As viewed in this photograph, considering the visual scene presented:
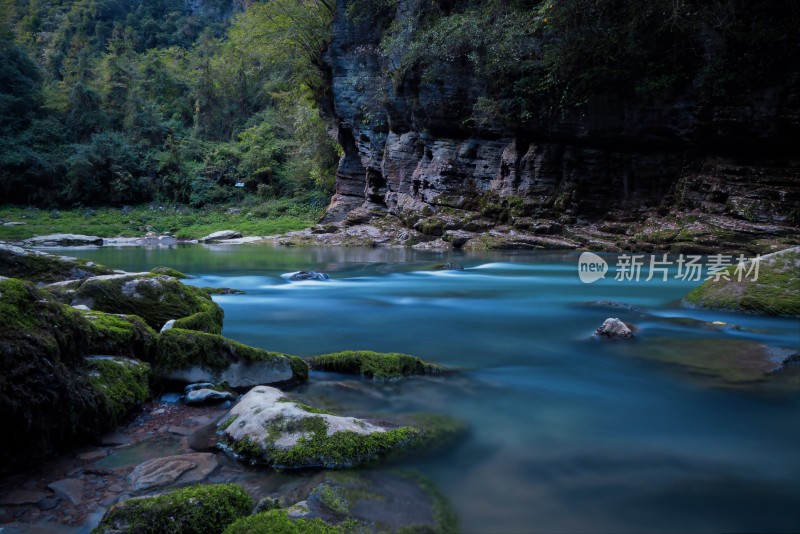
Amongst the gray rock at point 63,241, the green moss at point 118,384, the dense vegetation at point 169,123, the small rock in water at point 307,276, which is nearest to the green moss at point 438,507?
the green moss at point 118,384

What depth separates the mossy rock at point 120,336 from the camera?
372 cm

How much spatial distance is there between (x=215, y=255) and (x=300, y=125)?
54.9 feet

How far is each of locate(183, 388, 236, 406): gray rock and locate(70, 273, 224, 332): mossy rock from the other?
5.50 ft

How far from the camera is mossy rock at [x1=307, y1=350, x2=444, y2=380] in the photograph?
456 centimetres

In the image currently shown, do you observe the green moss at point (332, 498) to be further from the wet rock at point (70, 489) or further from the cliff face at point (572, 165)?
the cliff face at point (572, 165)

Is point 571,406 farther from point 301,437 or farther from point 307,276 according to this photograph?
point 307,276

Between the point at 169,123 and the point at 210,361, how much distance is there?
48.1 metres

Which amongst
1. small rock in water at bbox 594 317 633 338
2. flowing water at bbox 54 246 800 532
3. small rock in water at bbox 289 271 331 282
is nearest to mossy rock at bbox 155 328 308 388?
flowing water at bbox 54 246 800 532

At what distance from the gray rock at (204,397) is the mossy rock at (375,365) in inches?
44.4

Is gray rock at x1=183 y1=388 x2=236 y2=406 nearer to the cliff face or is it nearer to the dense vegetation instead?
the cliff face

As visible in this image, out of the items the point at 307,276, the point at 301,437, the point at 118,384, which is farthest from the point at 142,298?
the point at 307,276

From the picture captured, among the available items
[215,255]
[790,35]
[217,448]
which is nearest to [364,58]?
[215,255]

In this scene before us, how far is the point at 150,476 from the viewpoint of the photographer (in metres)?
2.69

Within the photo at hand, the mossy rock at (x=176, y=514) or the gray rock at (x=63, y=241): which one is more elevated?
the mossy rock at (x=176, y=514)
